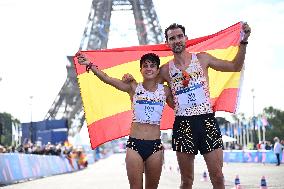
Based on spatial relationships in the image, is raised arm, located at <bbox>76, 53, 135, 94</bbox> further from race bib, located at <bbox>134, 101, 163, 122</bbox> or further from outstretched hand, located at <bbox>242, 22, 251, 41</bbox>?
outstretched hand, located at <bbox>242, 22, 251, 41</bbox>

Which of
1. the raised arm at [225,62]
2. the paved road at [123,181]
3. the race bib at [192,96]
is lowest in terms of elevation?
the paved road at [123,181]

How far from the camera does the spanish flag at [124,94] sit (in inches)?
301

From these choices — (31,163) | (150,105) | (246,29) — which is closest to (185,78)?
(150,105)

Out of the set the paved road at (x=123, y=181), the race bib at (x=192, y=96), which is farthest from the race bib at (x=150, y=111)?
the paved road at (x=123, y=181)

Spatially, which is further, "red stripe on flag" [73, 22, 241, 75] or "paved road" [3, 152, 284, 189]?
"paved road" [3, 152, 284, 189]

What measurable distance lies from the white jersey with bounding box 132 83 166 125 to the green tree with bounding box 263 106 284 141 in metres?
117

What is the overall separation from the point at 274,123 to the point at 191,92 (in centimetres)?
13014

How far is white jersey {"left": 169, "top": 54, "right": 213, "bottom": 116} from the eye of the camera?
6.32m

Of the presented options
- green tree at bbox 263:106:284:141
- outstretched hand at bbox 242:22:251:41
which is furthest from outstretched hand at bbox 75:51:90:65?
green tree at bbox 263:106:284:141

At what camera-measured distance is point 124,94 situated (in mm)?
8125

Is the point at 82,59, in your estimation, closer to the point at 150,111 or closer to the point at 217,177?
the point at 150,111

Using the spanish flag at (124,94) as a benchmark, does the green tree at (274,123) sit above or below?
above

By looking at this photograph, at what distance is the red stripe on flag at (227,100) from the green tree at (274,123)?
115959 mm

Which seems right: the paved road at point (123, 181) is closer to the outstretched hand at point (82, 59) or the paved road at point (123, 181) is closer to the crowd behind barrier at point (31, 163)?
the crowd behind barrier at point (31, 163)
